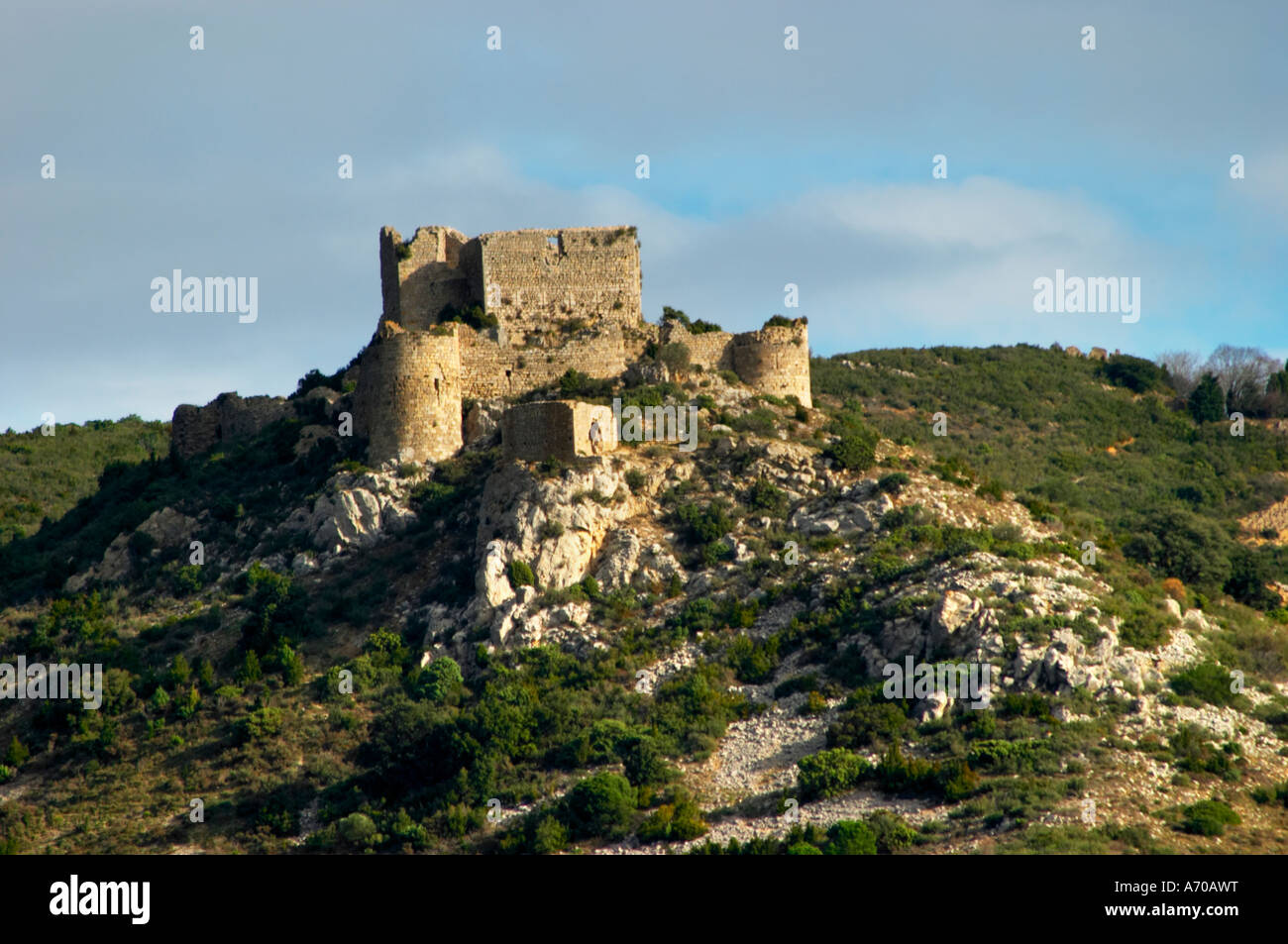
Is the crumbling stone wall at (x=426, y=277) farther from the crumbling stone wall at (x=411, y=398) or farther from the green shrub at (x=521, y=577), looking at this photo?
the green shrub at (x=521, y=577)

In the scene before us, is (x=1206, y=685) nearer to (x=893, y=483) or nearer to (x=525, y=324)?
(x=893, y=483)

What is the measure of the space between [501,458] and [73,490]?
97.7ft

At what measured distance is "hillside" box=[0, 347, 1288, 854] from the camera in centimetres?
3638

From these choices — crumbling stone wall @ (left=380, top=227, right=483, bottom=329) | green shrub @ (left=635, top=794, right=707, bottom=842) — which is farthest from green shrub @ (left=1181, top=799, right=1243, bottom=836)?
crumbling stone wall @ (left=380, top=227, right=483, bottom=329)

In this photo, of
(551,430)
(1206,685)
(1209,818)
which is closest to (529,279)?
(551,430)

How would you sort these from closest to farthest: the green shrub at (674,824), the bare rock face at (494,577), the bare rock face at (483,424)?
the green shrub at (674,824) < the bare rock face at (494,577) < the bare rock face at (483,424)

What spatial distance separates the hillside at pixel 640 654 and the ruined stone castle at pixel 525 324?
45.6 inches

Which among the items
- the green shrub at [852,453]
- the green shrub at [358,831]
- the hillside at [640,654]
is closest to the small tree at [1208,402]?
the hillside at [640,654]

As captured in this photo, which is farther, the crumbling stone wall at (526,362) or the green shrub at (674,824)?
the crumbling stone wall at (526,362)

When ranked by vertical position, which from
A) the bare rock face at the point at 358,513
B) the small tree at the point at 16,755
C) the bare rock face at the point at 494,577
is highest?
the bare rock face at the point at 358,513

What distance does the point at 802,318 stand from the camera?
5203cm

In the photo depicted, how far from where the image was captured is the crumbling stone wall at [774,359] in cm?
5156

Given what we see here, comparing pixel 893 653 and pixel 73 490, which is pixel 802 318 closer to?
pixel 893 653
